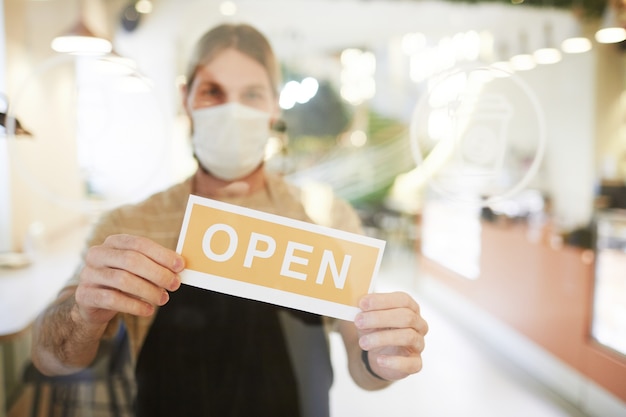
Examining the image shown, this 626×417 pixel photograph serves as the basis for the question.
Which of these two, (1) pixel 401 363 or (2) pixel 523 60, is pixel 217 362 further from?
(2) pixel 523 60

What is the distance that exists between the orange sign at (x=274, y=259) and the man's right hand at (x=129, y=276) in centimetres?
3

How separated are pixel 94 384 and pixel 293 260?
2.10 feet

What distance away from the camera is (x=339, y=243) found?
2.40ft

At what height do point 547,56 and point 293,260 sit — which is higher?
point 547,56

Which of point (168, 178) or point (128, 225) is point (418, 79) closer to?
point (168, 178)

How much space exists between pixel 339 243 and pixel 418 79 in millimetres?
397

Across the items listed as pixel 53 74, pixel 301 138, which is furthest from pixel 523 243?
pixel 53 74

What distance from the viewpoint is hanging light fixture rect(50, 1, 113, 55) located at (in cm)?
82

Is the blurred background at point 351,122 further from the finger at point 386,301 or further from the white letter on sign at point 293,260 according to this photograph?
the white letter on sign at point 293,260

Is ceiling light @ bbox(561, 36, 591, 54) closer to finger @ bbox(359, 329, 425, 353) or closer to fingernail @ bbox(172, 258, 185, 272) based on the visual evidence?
finger @ bbox(359, 329, 425, 353)

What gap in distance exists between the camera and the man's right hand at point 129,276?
682mm

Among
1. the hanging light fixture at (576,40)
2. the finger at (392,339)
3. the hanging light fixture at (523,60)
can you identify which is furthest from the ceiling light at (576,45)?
the finger at (392,339)

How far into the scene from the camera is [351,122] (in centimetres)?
88

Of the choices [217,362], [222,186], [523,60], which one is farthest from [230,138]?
[523,60]
